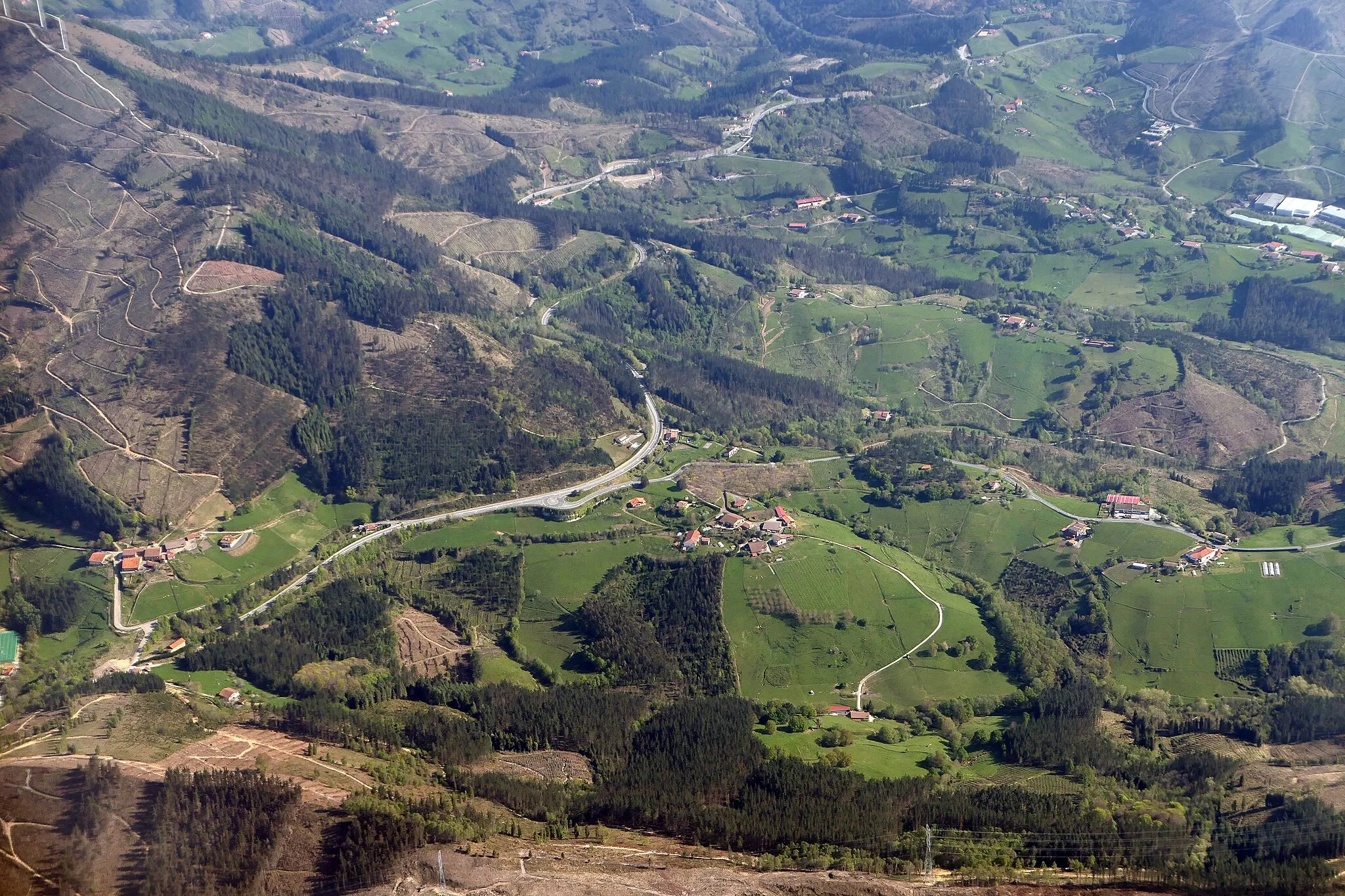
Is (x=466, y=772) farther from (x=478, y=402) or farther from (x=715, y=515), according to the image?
(x=478, y=402)

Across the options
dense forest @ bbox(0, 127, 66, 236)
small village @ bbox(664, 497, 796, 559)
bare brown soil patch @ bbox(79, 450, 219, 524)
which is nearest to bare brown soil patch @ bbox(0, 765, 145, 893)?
bare brown soil patch @ bbox(79, 450, 219, 524)

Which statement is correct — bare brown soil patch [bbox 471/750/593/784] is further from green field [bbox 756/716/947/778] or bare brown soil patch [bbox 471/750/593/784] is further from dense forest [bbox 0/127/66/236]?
dense forest [bbox 0/127/66/236]

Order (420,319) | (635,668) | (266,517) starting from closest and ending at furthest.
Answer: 1. (635,668)
2. (266,517)
3. (420,319)

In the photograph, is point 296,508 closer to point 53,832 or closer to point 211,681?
point 211,681

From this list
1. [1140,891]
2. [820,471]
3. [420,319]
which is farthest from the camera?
[420,319]

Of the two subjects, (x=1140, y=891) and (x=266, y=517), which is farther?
(x=266, y=517)

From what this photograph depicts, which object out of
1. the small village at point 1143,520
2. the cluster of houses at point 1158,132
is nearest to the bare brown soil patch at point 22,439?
the small village at point 1143,520

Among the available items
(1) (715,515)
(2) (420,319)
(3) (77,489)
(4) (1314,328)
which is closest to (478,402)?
(2) (420,319)
